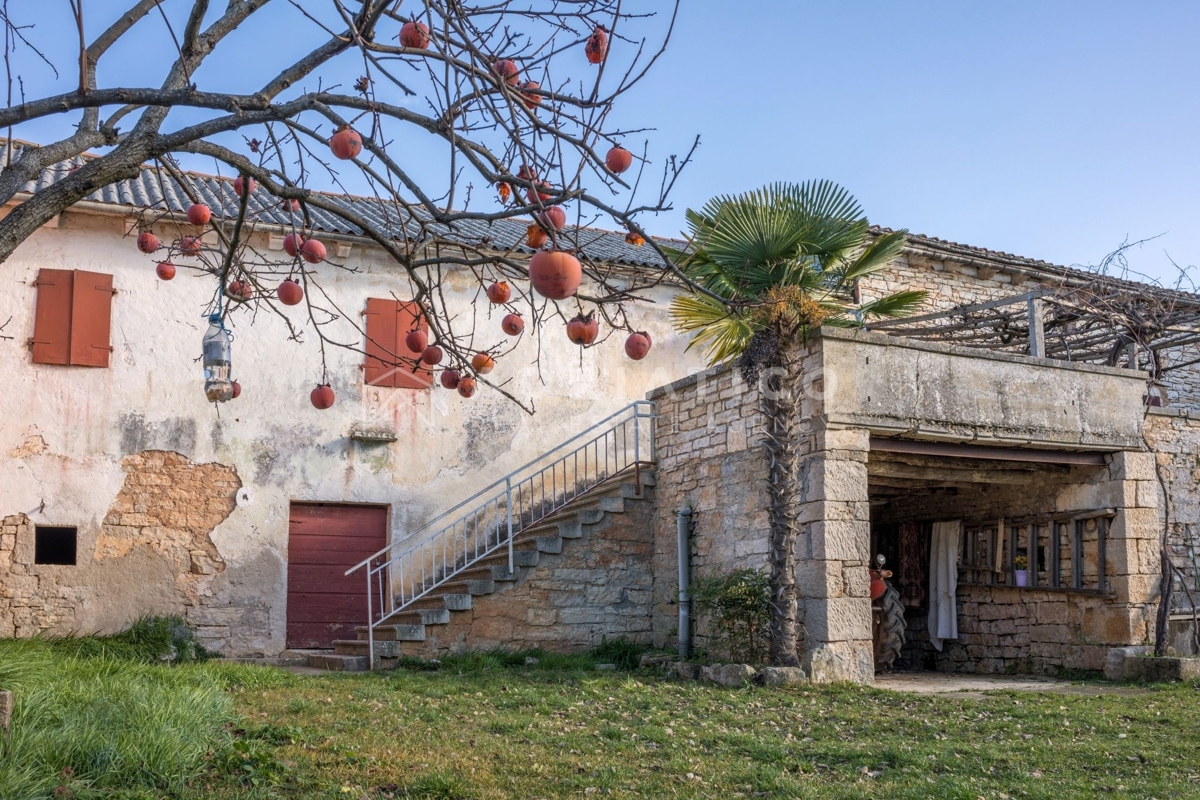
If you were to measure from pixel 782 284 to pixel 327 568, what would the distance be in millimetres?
6134

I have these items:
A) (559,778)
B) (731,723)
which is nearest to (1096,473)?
(731,723)

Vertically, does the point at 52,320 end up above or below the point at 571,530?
above

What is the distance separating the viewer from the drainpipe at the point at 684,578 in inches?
431

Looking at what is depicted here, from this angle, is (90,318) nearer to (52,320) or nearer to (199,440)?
(52,320)

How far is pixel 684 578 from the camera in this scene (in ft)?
36.7

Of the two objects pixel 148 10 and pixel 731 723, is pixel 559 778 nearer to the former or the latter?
pixel 731 723

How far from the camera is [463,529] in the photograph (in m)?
12.3

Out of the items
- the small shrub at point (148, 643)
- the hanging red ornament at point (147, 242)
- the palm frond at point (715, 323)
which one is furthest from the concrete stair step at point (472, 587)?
the hanging red ornament at point (147, 242)

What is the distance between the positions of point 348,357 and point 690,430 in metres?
4.00

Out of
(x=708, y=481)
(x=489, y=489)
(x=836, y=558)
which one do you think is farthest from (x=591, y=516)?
(x=836, y=558)

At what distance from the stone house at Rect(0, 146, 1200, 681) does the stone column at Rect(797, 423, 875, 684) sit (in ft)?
0.11

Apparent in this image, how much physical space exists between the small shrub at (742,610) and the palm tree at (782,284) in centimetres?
16

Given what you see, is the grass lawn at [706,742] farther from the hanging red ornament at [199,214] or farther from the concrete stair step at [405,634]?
the hanging red ornament at [199,214]

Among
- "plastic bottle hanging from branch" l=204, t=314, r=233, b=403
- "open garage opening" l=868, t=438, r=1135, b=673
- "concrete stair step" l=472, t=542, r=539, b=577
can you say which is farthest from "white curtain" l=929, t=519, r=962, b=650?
"plastic bottle hanging from branch" l=204, t=314, r=233, b=403
